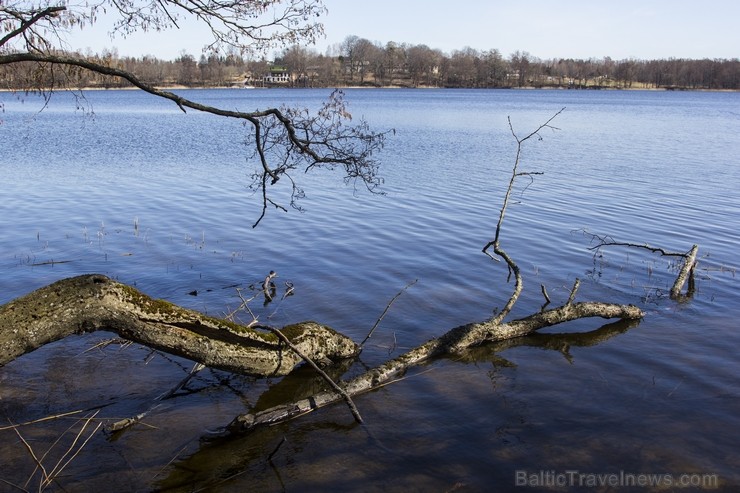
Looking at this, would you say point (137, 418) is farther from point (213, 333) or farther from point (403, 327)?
point (403, 327)

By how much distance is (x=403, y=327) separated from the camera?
10016 mm

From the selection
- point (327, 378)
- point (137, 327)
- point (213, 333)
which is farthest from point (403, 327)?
point (137, 327)

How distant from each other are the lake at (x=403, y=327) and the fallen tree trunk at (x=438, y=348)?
165 millimetres

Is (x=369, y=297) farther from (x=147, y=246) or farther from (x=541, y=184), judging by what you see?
(x=541, y=184)

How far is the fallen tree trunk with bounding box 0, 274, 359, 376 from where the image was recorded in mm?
5105

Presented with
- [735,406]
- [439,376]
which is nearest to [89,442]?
[439,376]

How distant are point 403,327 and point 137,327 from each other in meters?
5.12

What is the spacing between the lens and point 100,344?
869 centimetres

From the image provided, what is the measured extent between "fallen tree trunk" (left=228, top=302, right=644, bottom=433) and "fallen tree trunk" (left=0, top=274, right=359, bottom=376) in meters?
0.52

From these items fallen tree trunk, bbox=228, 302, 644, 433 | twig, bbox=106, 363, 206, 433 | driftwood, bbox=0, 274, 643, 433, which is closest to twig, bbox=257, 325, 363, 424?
driftwood, bbox=0, 274, 643, 433

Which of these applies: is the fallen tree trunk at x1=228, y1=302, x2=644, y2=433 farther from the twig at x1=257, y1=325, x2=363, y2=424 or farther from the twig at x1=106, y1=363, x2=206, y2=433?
the twig at x1=106, y1=363, x2=206, y2=433

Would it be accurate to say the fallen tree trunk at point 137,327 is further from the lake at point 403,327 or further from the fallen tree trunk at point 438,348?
the lake at point 403,327

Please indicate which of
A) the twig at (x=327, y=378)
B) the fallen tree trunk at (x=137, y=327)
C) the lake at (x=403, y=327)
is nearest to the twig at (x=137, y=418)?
the lake at (x=403, y=327)

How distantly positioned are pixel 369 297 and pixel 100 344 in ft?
15.4
